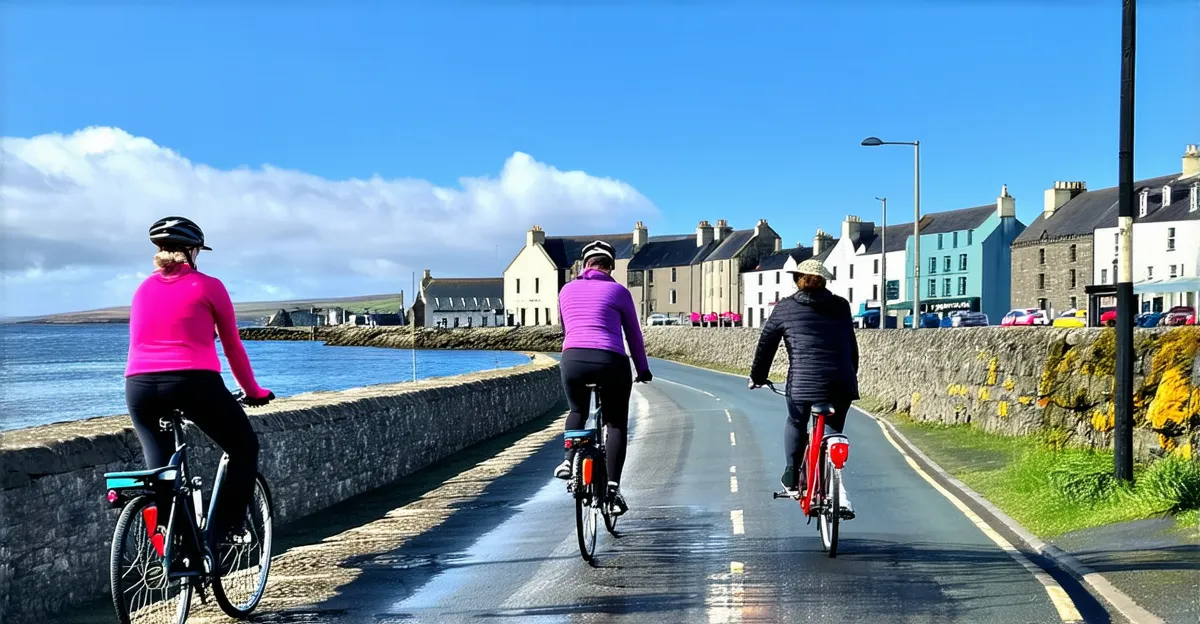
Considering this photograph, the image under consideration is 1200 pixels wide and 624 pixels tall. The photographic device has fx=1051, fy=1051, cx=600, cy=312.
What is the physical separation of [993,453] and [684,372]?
137 ft

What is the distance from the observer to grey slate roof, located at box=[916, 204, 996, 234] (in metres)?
85.5

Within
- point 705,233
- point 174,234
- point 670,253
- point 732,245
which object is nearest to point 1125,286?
point 174,234

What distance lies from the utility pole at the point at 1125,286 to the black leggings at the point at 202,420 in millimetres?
8434

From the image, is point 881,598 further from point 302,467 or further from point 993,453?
point 993,453

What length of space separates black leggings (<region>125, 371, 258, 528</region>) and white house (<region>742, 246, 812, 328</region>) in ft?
318

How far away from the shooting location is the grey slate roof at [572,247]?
13162 centimetres

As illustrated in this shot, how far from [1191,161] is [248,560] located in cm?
7167

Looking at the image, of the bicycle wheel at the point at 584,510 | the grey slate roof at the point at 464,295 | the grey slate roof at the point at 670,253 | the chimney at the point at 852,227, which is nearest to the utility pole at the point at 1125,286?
the bicycle wheel at the point at 584,510

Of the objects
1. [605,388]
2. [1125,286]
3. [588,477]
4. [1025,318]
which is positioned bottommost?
→ [588,477]

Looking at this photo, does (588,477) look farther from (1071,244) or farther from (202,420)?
(1071,244)

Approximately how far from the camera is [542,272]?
427 ft

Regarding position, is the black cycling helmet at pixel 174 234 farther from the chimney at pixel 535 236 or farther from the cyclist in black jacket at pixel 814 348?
the chimney at pixel 535 236

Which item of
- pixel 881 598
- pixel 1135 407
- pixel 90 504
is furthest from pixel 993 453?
pixel 90 504

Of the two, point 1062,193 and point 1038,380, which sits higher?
point 1062,193
